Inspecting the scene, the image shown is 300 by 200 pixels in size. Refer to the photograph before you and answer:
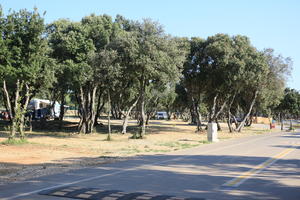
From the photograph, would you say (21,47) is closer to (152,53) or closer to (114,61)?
(114,61)

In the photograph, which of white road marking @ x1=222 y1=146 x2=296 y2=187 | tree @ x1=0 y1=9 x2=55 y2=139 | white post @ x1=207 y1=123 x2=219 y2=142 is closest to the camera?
white road marking @ x1=222 y1=146 x2=296 y2=187

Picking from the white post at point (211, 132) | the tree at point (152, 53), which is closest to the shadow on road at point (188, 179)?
the white post at point (211, 132)

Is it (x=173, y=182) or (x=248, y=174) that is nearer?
(x=173, y=182)

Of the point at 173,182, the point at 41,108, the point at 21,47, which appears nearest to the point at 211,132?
the point at 21,47

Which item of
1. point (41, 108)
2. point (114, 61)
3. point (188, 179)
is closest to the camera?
point (188, 179)

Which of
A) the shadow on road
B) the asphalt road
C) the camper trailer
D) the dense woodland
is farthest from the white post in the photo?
the camper trailer

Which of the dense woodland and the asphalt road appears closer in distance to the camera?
the asphalt road

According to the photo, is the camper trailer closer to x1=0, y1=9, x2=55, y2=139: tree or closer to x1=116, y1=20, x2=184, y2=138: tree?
x1=116, y1=20, x2=184, y2=138: tree

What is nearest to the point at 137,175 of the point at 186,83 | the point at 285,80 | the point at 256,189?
the point at 256,189

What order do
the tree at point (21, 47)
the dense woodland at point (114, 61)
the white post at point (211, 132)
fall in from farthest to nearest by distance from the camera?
1. the white post at point (211, 132)
2. the dense woodland at point (114, 61)
3. the tree at point (21, 47)

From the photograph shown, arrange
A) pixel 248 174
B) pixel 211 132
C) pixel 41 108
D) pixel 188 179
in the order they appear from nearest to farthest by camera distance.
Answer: pixel 188 179 < pixel 248 174 < pixel 211 132 < pixel 41 108

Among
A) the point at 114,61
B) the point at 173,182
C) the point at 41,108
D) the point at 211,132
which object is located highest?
the point at 114,61

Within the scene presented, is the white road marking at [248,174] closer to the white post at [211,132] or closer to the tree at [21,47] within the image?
the white post at [211,132]

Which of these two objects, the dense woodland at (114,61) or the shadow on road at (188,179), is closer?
the shadow on road at (188,179)
